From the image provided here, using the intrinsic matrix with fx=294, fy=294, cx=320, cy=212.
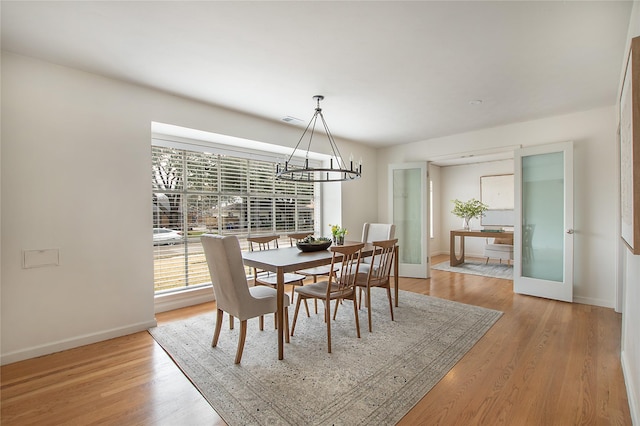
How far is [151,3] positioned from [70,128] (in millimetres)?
1586

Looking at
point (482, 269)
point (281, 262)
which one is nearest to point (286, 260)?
point (281, 262)

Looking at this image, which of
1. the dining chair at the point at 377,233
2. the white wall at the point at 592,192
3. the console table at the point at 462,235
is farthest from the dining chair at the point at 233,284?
the console table at the point at 462,235

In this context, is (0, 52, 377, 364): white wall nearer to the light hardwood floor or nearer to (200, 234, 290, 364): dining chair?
the light hardwood floor

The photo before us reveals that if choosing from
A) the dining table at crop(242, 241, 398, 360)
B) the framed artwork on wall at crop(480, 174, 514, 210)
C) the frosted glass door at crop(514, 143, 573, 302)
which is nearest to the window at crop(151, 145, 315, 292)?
the dining table at crop(242, 241, 398, 360)

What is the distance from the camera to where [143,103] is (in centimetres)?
313

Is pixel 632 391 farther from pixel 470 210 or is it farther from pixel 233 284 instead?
pixel 470 210

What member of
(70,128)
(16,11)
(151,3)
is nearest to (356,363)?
(151,3)

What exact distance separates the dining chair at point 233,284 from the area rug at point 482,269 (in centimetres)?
452

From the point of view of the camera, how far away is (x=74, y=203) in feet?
8.96

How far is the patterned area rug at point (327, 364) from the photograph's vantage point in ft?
5.96

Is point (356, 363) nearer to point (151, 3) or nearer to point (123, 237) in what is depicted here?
point (123, 237)

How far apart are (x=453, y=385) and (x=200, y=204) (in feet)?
11.7

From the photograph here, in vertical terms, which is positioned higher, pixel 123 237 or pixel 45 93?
pixel 45 93

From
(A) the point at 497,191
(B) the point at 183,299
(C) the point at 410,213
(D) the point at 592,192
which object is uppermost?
(A) the point at 497,191
